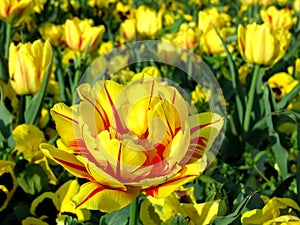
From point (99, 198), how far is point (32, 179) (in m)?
0.63

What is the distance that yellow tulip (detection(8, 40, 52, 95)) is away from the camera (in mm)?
1761

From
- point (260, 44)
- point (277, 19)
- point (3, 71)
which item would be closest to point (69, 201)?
point (3, 71)

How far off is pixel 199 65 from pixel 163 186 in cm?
232

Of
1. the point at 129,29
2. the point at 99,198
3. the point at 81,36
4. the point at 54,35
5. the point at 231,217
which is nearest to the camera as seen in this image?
the point at 99,198

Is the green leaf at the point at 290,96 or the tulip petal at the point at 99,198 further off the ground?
the tulip petal at the point at 99,198

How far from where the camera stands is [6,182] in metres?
1.34

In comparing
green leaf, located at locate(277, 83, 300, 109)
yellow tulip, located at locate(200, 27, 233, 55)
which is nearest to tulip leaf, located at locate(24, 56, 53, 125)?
green leaf, located at locate(277, 83, 300, 109)

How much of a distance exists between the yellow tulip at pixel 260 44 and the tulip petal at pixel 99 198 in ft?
4.51

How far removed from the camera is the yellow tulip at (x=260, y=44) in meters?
2.14

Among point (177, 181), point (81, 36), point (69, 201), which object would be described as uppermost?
point (177, 181)

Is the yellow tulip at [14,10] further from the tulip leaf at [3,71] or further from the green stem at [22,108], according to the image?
the green stem at [22,108]

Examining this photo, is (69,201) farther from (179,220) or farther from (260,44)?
(260,44)

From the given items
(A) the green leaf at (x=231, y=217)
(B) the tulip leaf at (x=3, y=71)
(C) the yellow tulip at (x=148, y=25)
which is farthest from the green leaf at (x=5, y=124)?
(C) the yellow tulip at (x=148, y=25)

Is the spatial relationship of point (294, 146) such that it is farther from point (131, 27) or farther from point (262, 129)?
point (131, 27)
